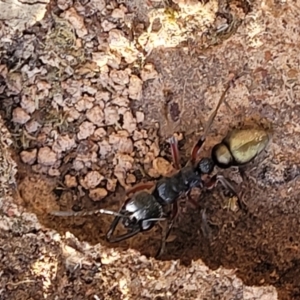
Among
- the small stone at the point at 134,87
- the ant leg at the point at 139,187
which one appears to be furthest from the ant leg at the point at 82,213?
the small stone at the point at 134,87

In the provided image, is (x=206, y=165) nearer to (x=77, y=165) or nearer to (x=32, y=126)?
(x=77, y=165)

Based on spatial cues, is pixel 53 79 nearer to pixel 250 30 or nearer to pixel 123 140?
pixel 123 140

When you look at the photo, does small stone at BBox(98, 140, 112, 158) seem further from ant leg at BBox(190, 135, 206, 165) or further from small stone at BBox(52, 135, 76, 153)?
ant leg at BBox(190, 135, 206, 165)

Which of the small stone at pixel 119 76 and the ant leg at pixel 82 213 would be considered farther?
the small stone at pixel 119 76

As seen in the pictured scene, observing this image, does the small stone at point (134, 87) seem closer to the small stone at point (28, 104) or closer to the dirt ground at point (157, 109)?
the dirt ground at point (157, 109)

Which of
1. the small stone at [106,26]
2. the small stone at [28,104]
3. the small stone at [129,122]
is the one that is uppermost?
the small stone at [106,26]

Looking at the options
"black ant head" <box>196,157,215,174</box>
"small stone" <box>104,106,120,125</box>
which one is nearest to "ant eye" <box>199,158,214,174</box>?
"black ant head" <box>196,157,215,174</box>
